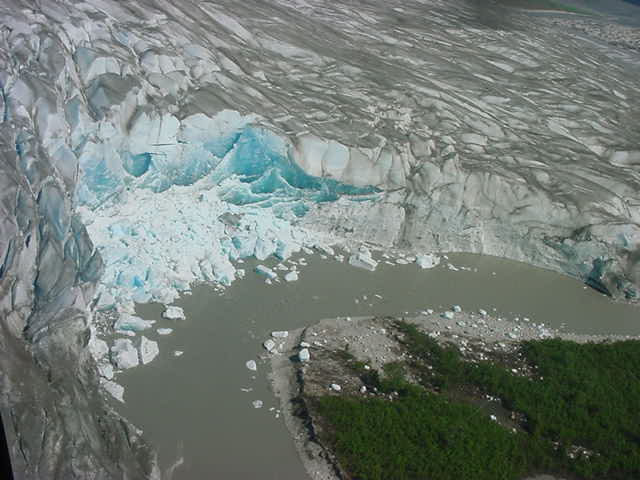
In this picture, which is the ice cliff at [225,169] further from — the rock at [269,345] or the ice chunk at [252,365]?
the ice chunk at [252,365]

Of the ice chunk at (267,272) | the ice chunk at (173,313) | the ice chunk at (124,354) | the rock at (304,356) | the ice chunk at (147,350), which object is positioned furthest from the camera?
the ice chunk at (267,272)

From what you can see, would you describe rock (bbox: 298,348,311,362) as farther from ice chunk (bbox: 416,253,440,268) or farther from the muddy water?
ice chunk (bbox: 416,253,440,268)

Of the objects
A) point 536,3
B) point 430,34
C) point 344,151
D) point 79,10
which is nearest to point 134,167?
point 79,10

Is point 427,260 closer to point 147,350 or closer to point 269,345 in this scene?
point 269,345

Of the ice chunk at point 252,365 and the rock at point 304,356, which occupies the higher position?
the rock at point 304,356

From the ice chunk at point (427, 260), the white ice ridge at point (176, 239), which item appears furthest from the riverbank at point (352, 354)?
the white ice ridge at point (176, 239)

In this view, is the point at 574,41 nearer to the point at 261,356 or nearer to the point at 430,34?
the point at 430,34

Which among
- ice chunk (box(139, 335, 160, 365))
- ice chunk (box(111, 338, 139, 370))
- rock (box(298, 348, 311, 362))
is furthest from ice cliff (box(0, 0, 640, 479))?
rock (box(298, 348, 311, 362))

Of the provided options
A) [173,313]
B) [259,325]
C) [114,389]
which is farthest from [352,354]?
[114,389]
